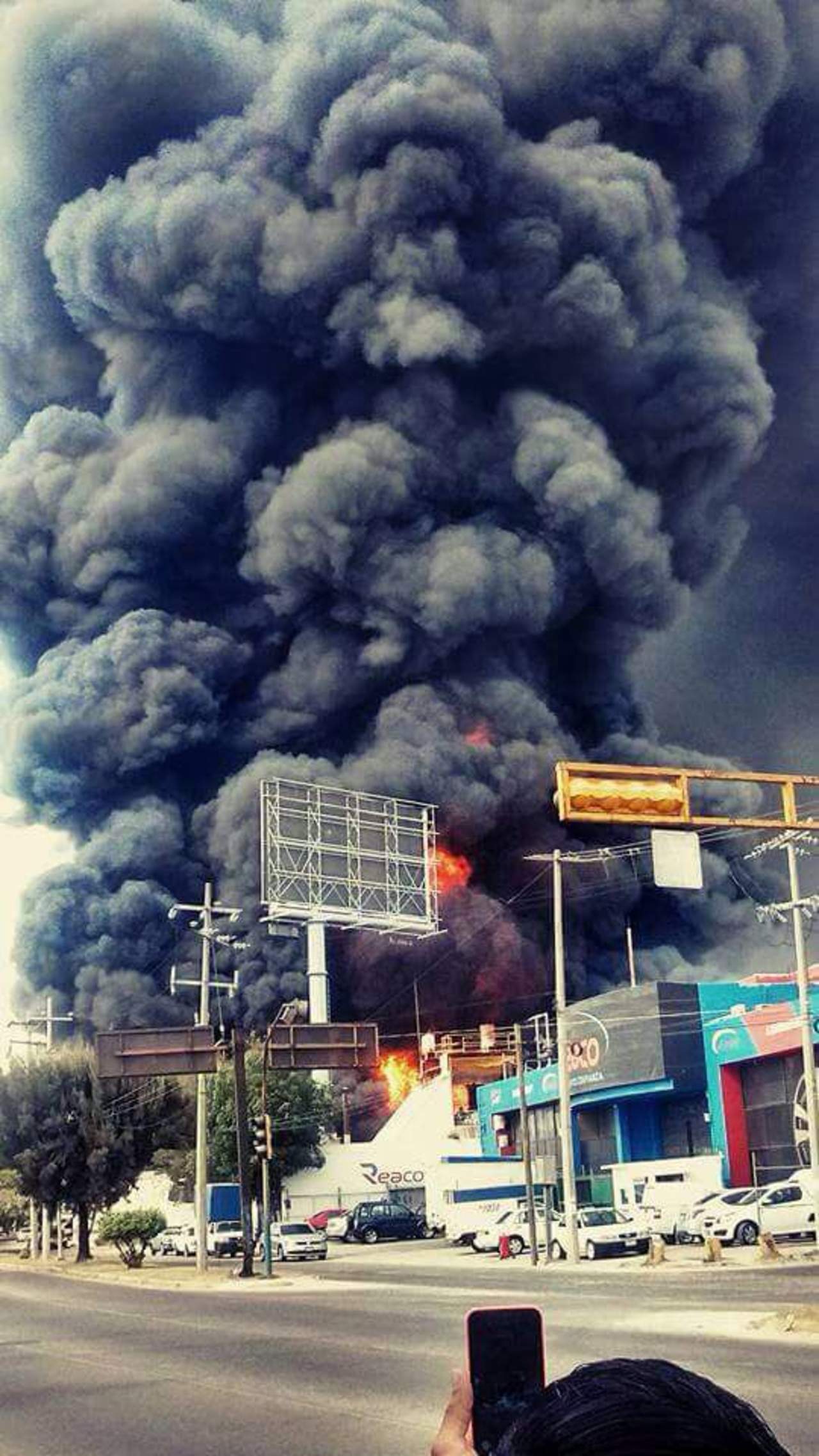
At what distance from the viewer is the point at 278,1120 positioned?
59.9m

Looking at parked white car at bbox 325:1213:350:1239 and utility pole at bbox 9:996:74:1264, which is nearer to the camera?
parked white car at bbox 325:1213:350:1239

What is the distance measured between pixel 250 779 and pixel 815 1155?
39121 millimetres

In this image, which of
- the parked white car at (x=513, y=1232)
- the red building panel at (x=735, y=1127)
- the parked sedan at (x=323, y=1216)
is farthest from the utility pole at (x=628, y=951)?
the parked white car at (x=513, y=1232)

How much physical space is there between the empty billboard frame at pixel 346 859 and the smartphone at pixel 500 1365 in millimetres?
55818

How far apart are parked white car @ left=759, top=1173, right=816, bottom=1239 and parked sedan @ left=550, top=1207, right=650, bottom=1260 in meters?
3.00

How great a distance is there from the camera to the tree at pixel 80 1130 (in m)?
51.8

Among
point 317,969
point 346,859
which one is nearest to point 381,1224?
point 317,969

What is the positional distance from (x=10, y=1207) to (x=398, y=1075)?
76.8 feet

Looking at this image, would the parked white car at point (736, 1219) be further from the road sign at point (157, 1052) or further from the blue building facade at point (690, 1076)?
the road sign at point (157, 1052)

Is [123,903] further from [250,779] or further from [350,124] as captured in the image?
[350,124]

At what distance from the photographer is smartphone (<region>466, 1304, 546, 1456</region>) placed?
215cm

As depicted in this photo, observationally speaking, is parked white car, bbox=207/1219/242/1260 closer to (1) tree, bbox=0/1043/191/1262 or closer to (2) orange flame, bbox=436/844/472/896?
(1) tree, bbox=0/1043/191/1262

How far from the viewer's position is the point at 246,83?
251 feet

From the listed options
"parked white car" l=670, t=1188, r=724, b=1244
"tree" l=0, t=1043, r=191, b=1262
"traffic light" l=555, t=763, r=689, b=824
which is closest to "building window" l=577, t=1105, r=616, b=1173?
"parked white car" l=670, t=1188, r=724, b=1244
